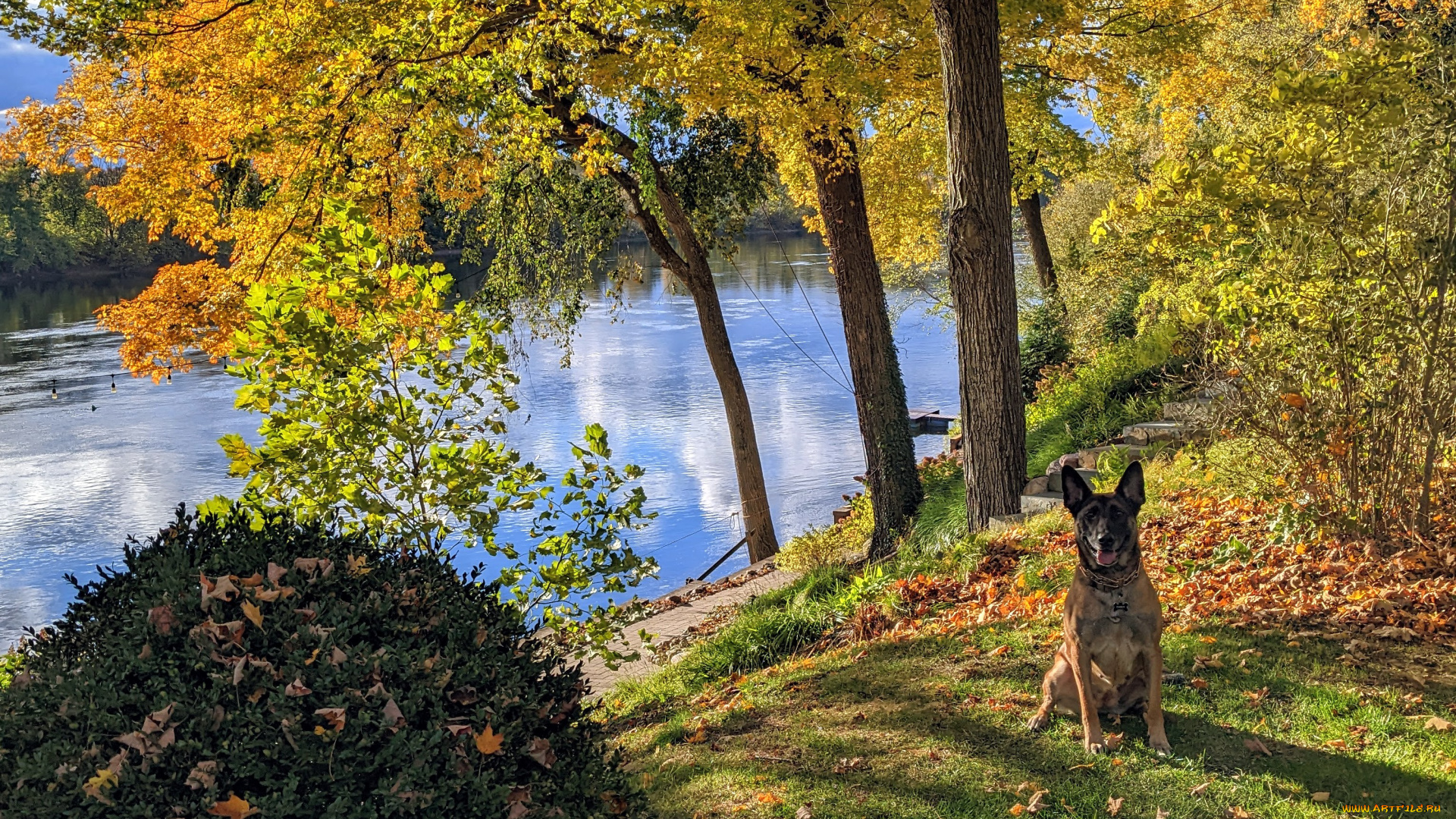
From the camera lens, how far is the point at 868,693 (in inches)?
235

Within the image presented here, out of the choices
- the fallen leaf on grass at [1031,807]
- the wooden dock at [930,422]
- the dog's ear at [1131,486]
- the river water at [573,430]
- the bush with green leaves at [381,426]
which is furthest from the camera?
the wooden dock at [930,422]

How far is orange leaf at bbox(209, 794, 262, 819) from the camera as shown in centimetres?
287

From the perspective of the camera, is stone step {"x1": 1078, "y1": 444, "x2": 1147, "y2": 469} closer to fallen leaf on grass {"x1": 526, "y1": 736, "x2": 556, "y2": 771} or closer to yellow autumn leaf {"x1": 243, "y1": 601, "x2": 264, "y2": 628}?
fallen leaf on grass {"x1": 526, "y1": 736, "x2": 556, "y2": 771}

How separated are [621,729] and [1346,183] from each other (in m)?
5.50

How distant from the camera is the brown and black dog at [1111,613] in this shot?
4352 millimetres

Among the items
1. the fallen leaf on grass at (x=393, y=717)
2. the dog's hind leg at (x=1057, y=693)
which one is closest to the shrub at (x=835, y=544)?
the dog's hind leg at (x=1057, y=693)

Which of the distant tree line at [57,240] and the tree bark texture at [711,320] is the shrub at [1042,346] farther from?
the distant tree line at [57,240]

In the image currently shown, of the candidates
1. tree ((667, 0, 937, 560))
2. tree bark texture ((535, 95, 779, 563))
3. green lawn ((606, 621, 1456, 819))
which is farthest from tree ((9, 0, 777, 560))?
green lawn ((606, 621, 1456, 819))

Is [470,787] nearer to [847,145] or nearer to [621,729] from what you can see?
[621,729]

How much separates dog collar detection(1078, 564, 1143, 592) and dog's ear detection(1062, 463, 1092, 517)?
0.27 metres

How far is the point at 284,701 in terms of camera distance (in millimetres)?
3033

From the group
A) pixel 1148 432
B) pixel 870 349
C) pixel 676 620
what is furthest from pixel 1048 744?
pixel 870 349

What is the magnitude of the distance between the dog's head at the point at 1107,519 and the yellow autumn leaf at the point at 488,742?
2.48 m

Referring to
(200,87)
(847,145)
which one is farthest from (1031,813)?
(200,87)
